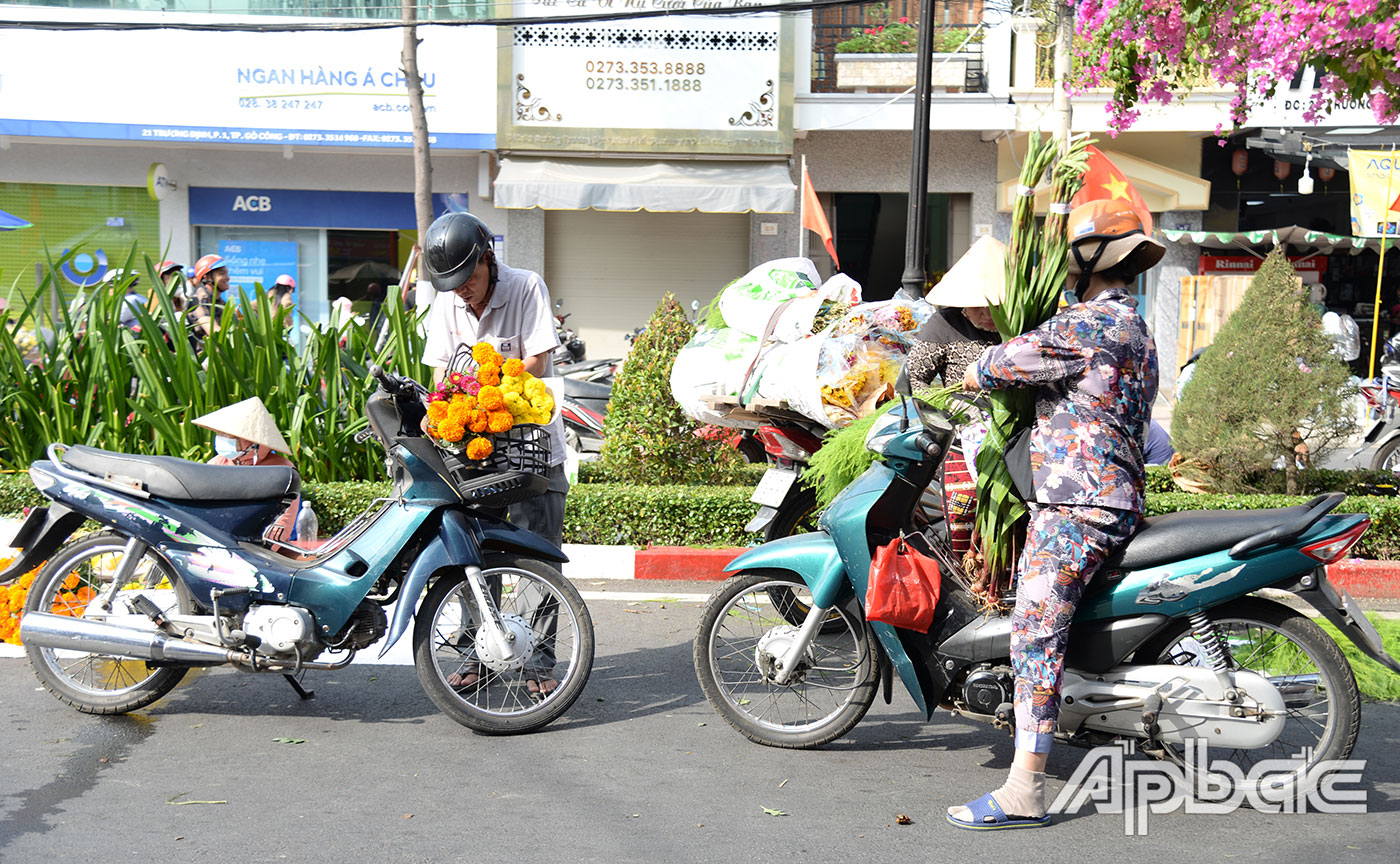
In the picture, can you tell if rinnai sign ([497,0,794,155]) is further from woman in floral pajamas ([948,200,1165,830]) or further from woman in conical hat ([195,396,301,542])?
woman in floral pajamas ([948,200,1165,830])

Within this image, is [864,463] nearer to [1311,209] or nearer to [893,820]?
[893,820]

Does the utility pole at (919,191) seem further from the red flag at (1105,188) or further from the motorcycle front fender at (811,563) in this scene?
the motorcycle front fender at (811,563)

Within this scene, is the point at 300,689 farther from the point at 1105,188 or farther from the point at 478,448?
the point at 1105,188

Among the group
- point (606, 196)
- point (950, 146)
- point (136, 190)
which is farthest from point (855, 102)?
point (136, 190)

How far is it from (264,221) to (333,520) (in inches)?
470

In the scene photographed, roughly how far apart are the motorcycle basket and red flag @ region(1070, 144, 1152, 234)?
1.99m

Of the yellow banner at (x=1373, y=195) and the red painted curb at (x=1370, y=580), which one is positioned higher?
the yellow banner at (x=1373, y=195)

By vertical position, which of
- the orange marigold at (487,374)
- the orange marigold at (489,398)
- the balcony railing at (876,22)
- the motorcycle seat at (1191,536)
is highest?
the balcony railing at (876,22)

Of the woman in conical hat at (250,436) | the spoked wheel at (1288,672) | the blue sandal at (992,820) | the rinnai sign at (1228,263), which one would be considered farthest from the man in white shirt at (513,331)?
the rinnai sign at (1228,263)

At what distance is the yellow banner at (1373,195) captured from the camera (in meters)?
13.2

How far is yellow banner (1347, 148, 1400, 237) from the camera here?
13211mm

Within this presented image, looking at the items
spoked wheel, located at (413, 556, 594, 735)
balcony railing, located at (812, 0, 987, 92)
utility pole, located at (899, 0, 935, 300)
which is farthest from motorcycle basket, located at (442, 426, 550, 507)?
balcony railing, located at (812, 0, 987, 92)

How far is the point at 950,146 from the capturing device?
59.6 feet

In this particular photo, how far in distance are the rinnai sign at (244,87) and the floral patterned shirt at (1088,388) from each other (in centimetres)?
1394
